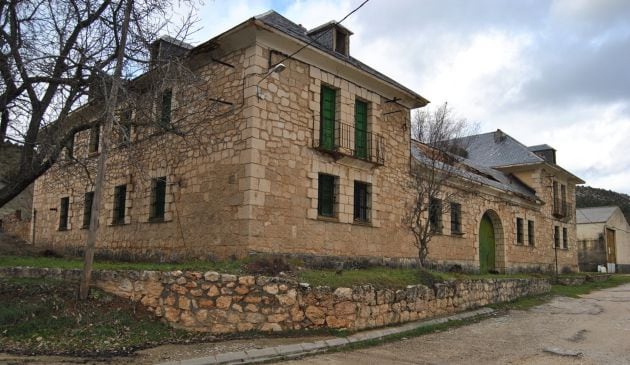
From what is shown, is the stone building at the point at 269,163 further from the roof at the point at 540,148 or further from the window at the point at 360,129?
the roof at the point at 540,148

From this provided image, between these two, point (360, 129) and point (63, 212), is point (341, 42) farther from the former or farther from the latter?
point (63, 212)

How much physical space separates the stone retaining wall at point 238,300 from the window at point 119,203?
18.0 feet

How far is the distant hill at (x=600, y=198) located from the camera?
65.0 m

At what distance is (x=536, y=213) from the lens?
84.1 feet

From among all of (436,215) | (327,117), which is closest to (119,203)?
(327,117)

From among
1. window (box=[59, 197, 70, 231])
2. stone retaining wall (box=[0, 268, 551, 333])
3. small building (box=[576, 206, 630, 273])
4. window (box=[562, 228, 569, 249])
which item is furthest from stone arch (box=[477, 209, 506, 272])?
small building (box=[576, 206, 630, 273])

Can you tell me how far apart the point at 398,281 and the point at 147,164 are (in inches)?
308

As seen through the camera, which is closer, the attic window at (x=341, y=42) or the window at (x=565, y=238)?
the attic window at (x=341, y=42)

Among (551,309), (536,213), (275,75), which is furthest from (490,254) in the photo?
(275,75)

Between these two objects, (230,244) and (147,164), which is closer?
(230,244)

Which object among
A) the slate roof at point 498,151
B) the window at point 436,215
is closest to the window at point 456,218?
the window at point 436,215

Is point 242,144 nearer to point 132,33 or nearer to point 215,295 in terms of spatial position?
point 132,33

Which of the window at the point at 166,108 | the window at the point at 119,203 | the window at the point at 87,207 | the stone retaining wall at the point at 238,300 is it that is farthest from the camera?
the window at the point at 87,207

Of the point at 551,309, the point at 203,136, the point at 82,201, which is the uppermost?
the point at 203,136
